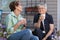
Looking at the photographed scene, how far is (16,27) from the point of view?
4.91 meters

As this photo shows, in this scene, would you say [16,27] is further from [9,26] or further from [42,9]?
[42,9]

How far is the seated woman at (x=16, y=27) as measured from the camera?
4.86 metres

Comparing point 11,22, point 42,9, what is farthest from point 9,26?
point 42,9

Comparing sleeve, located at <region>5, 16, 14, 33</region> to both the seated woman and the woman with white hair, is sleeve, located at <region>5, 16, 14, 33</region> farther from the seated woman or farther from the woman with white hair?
the woman with white hair

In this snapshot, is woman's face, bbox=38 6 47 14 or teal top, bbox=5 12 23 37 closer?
teal top, bbox=5 12 23 37

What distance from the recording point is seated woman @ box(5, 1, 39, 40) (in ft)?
15.9

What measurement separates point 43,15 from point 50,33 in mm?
448

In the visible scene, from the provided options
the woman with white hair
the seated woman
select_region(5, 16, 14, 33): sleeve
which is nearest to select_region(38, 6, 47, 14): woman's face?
the woman with white hair

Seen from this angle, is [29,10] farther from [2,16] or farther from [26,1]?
[2,16]

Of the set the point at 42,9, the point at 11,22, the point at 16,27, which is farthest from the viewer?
the point at 42,9

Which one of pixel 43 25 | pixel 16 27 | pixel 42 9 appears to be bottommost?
pixel 43 25

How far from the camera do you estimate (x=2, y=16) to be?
7.05 m

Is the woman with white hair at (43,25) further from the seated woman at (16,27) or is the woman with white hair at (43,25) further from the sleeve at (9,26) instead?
the sleeve at (9,26)

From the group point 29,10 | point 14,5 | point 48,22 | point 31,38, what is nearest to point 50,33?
point 48,22
